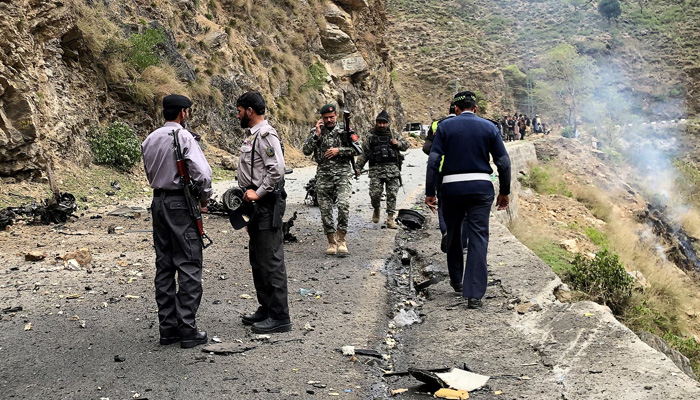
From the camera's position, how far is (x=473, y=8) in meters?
98.0

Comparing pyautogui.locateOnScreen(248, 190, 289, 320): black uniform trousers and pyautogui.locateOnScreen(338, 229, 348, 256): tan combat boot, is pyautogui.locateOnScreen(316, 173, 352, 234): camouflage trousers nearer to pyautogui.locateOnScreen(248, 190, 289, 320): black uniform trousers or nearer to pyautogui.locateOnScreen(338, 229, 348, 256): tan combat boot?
pyautogui.locateOnScreen(338, 229, 348, 256): tan combat boot

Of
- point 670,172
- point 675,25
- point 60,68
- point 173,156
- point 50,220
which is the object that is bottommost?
point 670,172

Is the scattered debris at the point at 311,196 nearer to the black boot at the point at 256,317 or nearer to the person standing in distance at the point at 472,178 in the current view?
the person standing in distance at the point at 472,178

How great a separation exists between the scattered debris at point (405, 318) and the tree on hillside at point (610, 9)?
319ft

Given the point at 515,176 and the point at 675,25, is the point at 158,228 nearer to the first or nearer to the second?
the point at 515,176

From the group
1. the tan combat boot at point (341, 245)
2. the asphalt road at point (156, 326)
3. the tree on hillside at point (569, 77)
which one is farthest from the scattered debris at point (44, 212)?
the tree on hillside at point (569, 77)

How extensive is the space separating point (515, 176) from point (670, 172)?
21.6 metres

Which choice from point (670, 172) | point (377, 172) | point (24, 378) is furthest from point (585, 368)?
point (670, 172)

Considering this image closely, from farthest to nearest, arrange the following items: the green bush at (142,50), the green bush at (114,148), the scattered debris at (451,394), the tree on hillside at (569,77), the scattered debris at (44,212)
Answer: the tree on hillside at (569,77), the green bush at (142,50), the green bush at (114,148), the scattered debris at (44,212), the scattered debris at (451,394)

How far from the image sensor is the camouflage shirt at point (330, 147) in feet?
27.1

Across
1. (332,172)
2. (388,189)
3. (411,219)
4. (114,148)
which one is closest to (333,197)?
(332,172)

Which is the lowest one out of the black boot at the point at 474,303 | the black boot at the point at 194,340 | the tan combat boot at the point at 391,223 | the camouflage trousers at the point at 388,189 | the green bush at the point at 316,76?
the tan combat boot at the point at 391,223

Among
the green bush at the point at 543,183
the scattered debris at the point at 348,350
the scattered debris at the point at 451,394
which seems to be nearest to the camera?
the scattered debris at the point at 451,394

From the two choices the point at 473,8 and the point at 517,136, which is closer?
the point at 517,136
